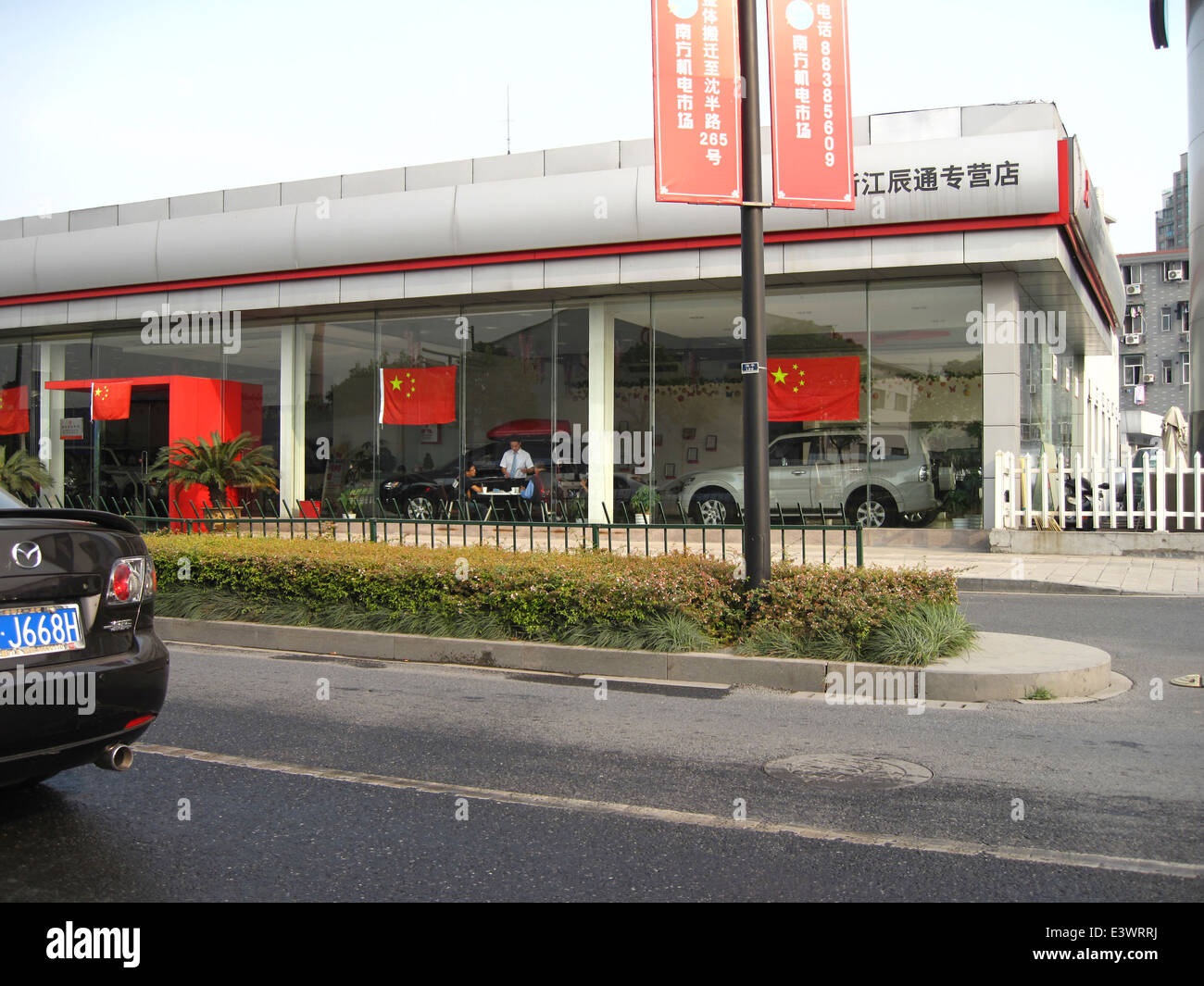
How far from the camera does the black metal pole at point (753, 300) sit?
8289mm

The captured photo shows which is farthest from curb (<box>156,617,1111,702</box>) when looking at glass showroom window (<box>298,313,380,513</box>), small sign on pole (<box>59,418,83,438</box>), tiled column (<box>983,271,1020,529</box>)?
small sign on pole (<box>59,418,83,438</box>)

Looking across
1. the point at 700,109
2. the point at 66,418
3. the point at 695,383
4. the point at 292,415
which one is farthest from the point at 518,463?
the point at 700,109

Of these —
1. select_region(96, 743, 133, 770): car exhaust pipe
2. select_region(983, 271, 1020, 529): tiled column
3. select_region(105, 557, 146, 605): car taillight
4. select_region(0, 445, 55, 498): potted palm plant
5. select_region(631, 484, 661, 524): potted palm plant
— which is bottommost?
select_region(96, 743, 133, 770): car exhaust pipe

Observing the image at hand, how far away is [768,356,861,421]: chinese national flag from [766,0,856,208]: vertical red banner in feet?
31.5

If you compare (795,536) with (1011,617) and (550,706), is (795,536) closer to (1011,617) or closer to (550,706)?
(1011,617)

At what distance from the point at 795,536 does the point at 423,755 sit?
6.72 metres

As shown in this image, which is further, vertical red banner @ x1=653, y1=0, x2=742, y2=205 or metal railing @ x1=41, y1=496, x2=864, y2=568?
metal railing @ x1=41, y1=496, x2=864, y2=568

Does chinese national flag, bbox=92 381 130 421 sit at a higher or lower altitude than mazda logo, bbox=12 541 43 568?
higher

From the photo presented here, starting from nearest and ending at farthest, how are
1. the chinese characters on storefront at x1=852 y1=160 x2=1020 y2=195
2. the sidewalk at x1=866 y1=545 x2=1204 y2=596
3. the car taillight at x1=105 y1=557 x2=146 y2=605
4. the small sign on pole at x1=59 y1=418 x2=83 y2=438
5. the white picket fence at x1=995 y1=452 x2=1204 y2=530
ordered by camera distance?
the car taillight at x1=105 y1=557 x2=146 y2=605, the sidewalk at x1=866 y1=545 x2=1204 y2=596, the white picket fence at x1=995 y1=452 x2=1204 y2=530, the chinese characters on storefront at x1=852 y1=160 x2=1020 y2=195, the small sign on pole at x1=59 y1=418 x2=83 y2=438

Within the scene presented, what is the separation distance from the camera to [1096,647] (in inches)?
353

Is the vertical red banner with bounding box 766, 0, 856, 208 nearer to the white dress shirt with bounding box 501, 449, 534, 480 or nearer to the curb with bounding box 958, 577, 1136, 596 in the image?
the curb with bounding box 958, 577, 1136, 596

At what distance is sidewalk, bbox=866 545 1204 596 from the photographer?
1273 centimetres

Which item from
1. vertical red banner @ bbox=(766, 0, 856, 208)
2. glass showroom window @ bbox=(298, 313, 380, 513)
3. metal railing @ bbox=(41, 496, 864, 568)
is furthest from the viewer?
glass showroom window @ bbox=(298, 313, 380, 513)

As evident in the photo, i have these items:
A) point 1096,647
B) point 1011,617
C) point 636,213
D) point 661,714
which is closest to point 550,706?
point 661,714
